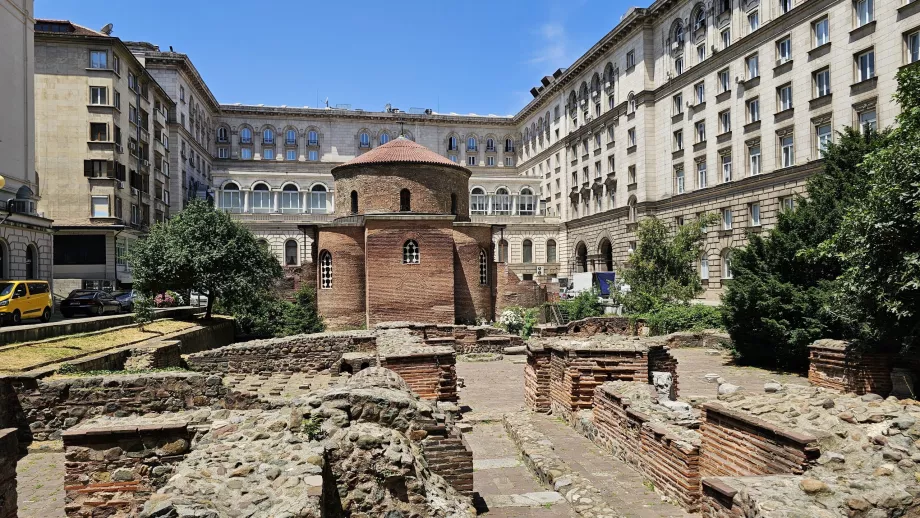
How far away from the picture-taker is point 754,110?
3219 centimetres

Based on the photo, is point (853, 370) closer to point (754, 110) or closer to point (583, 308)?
point (583, 308)

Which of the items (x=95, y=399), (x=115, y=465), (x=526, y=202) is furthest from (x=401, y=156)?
(x=526, y=202)

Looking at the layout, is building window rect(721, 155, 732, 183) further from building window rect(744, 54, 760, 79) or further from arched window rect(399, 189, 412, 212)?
arched window rect(399, 189, 412, 212)

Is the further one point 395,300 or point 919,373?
point 395,300

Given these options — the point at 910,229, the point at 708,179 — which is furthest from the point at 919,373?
the point at 708,179

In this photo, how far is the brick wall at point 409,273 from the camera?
29.8m

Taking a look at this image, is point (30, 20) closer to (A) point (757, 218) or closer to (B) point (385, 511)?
(B) point (385, 511)

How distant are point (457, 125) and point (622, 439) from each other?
67685 mm

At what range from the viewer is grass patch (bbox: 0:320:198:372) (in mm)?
11953

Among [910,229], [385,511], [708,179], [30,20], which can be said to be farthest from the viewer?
[708,179]

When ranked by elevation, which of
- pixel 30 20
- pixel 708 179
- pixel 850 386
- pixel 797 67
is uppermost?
pixel 30 20

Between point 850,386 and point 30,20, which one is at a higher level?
point 30,20

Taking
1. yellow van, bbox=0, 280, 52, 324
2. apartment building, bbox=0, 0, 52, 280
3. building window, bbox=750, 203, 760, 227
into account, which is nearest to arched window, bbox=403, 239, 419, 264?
yellow van, bbox=0, 280, 52, 324

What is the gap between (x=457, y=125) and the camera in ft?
240
